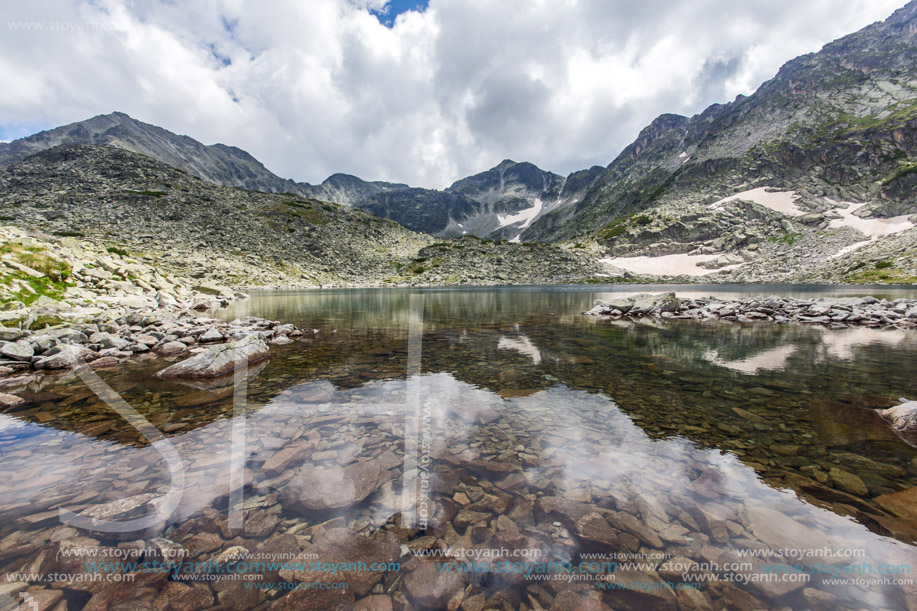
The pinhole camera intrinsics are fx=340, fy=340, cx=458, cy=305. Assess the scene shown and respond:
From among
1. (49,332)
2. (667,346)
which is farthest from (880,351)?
(49,332)

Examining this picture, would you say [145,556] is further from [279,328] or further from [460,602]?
[279,328]

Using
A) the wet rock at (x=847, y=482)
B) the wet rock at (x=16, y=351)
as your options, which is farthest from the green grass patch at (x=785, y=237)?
the wet rock at (x=16, y=351)

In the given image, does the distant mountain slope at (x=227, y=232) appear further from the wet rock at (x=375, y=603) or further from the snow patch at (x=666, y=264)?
the wet rock at (x=375, y=603)

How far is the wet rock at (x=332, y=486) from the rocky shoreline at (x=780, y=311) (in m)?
30.4

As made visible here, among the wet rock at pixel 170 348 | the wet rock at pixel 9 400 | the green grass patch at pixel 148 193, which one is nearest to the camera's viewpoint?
the wet rock at pixel 9 400

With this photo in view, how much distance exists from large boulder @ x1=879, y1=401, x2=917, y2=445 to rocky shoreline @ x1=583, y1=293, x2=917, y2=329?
2219 centimetres

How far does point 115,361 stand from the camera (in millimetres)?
13977

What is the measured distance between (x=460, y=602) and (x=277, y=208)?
181157 millimetres

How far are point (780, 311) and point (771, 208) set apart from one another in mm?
196769

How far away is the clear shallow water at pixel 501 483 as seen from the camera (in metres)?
3.75

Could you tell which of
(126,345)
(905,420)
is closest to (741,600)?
(905,420)

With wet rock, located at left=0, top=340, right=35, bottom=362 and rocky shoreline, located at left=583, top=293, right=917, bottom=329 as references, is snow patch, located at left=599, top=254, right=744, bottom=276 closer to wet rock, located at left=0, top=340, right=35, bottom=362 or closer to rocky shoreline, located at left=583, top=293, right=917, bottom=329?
rocky shoreline, located at left=583, top=293, right=917, bottom=329

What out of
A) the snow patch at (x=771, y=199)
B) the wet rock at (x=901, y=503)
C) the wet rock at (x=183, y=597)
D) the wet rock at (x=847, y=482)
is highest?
the snow patch at (x=771, y=199)

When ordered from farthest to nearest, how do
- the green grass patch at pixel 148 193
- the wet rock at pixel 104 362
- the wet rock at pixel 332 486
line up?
the green grass patch at pixel 148 193, the wet rock at pixel 104 362, the wet rock at pixel 332 486
